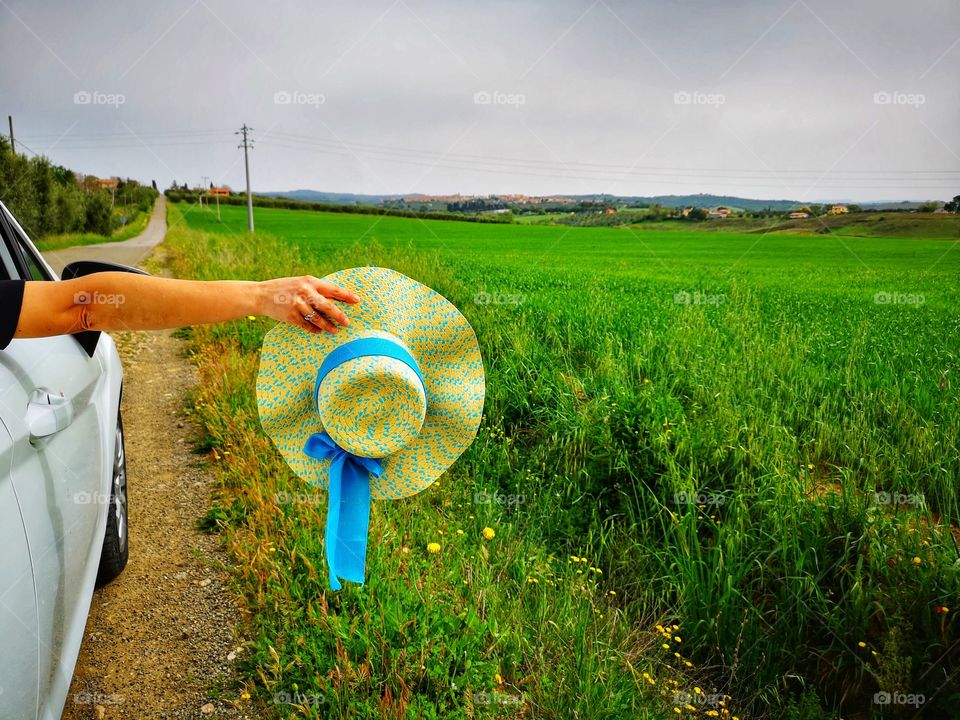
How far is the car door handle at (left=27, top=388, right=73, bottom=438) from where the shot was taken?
155 cm

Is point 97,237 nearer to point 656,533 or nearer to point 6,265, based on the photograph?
point 6,265

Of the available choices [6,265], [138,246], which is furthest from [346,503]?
[138,246]

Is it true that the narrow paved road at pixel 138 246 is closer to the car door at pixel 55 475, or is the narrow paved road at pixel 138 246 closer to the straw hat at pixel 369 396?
the car door at pixel 55 475

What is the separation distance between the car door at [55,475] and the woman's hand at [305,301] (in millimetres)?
659

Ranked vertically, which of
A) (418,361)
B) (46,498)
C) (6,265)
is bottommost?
(46,498)

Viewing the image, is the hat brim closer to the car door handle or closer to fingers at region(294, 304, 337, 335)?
fingers at region(294, 304, 337, 335)

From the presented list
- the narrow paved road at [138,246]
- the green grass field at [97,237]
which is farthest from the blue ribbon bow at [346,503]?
the green grass field at [97,237]

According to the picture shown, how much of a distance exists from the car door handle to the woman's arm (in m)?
0.47

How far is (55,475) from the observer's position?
1.67 meters

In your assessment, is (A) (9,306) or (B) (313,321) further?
(B) (313,321)

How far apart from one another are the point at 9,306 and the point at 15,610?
60cm

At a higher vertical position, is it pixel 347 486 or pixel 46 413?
pixel 46 413

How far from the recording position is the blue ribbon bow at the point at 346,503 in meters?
1.33

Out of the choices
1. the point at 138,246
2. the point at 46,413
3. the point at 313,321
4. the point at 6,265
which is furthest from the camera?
the point at 138,246
